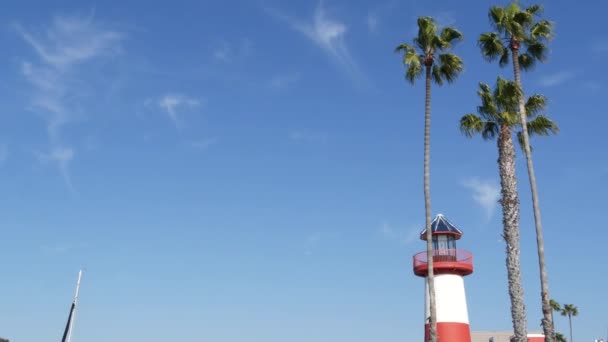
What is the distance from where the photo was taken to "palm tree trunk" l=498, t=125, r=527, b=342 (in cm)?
3103

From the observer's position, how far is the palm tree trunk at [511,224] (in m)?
31.0

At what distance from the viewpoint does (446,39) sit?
34.1 meters

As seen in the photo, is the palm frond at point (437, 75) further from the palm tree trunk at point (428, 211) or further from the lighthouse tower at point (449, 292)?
the lighthouse tower at point (449, 292)

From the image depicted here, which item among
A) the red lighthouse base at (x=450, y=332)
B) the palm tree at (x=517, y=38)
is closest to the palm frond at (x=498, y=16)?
the palm tree at (x=517, y=38)

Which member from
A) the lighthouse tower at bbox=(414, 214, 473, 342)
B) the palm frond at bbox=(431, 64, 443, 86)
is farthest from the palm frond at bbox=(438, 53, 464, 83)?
the lighthouse tower at bbox=(414, 214, 473, 342)

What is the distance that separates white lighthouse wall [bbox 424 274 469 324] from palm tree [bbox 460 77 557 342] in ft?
34.5

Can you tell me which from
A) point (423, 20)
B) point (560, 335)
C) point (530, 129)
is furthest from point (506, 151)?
point (560, 335)

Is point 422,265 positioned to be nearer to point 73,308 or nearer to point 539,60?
point 539,60

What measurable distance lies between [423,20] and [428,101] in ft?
13.4

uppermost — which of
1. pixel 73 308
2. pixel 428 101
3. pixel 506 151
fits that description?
pixel 428 101

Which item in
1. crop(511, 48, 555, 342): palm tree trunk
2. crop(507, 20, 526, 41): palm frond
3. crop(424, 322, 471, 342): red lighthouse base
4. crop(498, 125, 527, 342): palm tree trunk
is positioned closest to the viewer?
crop(511, 48, 555, 342): palm tree trunk

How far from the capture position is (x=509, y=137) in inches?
1340

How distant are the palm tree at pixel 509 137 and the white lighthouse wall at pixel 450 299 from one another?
1051 cm

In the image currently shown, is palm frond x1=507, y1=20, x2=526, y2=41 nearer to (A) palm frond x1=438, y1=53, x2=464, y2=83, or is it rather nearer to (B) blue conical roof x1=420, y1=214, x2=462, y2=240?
(A) palm frond x1=438, y1=53, x2=464, y2=83
